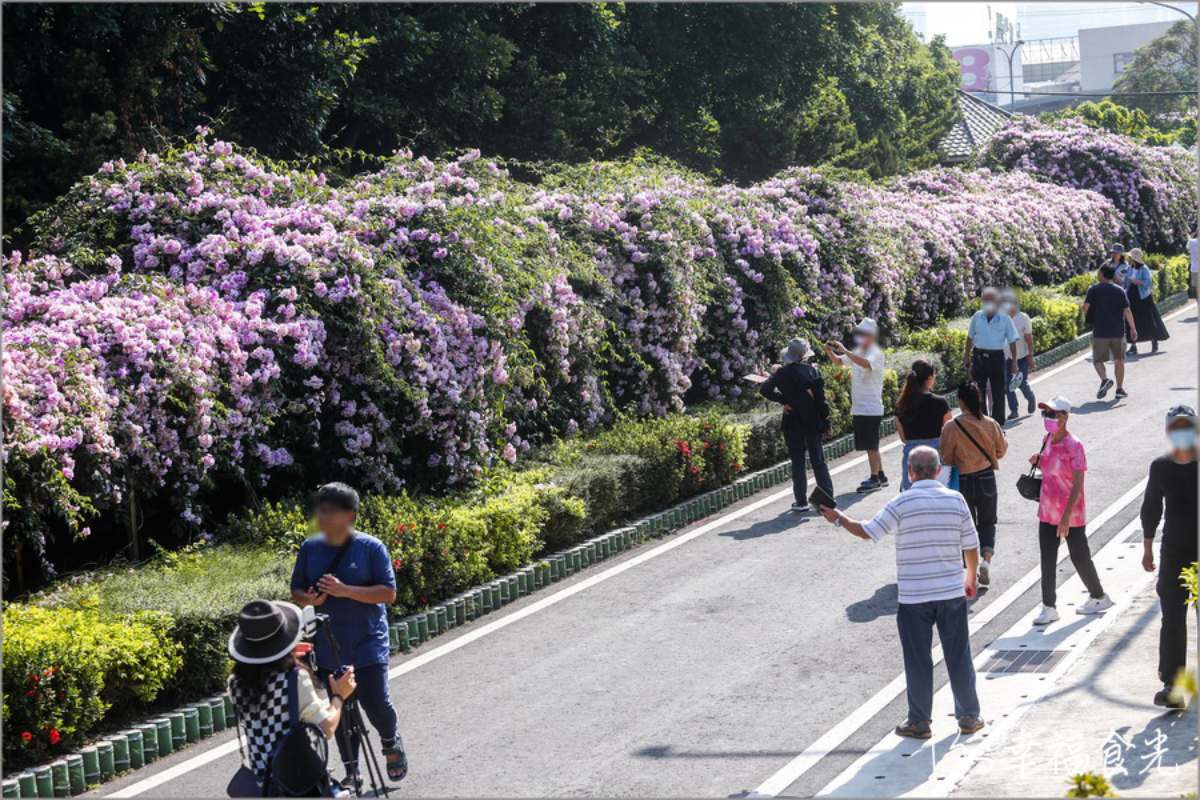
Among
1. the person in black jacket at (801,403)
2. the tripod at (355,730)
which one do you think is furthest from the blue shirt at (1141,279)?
the tripod at (355,730)

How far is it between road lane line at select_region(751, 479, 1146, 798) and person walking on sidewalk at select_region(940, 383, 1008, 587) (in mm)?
665


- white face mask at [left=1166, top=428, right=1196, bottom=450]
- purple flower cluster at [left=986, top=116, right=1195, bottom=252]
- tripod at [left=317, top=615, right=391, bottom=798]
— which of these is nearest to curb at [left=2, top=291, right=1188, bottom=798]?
tripod at [left=317, top=615, right=391, bottom=798]

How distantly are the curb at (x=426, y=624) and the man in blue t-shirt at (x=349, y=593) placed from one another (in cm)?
68

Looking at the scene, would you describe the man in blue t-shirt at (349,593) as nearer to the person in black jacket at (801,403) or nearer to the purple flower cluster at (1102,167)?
the person in black jacket at (801,403)

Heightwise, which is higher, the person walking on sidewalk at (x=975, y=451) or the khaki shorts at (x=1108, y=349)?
the person walking on sidewalk at (x=975, y=451)

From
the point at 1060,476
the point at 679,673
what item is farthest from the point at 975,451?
the point at 679,673

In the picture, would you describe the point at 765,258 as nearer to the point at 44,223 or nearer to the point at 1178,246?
the point at 44,223

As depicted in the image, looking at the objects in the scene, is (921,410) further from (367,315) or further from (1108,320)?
(1108,320)

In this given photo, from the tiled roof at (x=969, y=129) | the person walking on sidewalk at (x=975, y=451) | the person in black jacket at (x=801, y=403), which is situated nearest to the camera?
the person walking on sidewalk at (x=975, y=451)

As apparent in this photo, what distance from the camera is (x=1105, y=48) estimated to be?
17600 centimetres

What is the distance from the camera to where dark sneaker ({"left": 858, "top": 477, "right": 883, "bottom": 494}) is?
53.7ft

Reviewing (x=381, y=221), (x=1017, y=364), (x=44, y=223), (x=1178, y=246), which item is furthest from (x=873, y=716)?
(x=1178, y=246)

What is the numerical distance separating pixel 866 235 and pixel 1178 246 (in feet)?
78.4

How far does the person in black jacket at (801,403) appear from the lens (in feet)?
50.1
